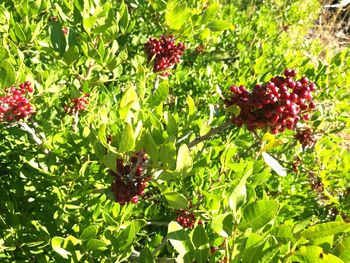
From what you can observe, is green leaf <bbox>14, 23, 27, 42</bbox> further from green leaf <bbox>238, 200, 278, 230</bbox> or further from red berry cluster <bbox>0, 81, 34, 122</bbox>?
green leaf <bbox>238, 200, 278, 230</bbox>

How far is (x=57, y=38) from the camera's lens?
1426mm

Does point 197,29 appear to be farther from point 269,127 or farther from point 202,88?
point 202,88

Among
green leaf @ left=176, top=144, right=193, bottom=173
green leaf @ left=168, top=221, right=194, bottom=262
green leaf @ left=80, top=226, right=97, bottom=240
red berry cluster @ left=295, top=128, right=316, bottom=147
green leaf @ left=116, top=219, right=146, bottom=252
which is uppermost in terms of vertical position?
green leaf @ left=176, top=144, right=193, bottom=173

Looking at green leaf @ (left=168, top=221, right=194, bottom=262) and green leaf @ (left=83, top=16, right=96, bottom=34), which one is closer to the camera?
green leaf @ (left=168, top=221, right=194, bottom=262)

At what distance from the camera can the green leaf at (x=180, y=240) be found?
2.91ft

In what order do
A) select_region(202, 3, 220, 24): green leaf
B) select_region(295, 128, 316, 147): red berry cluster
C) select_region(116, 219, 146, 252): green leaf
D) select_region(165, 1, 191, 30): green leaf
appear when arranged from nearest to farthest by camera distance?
select_region(116, 219, 146, 252): green leaf → select_region(165, 1, 191, 30): green leaf → select_region(202, 3, 220, 24): green leaf → select_region(295, 128, 316, 147): red berry cluster

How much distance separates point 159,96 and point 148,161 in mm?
204

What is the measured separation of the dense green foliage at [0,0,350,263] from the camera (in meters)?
0.92

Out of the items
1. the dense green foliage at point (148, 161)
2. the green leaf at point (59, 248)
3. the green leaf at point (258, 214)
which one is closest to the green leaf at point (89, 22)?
the dense green foliage at point (148, 161)

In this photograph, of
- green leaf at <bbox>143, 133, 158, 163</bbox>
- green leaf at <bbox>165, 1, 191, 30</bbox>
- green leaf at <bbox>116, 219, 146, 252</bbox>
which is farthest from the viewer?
green leaf at <bbox>165, 1, 191, 30</bbox>

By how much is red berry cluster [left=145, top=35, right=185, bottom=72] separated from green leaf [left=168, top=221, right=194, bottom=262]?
0.94 m

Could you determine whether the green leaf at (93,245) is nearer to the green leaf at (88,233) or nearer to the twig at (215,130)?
the green leaf at (88,233)

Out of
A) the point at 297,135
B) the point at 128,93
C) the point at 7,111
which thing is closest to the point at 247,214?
the point at 128,93

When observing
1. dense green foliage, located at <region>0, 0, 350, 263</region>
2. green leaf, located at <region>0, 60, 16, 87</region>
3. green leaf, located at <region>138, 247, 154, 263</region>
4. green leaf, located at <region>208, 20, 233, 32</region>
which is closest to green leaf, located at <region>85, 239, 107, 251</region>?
dense green foliage, located at <region>0, 0, 350, 263</region>
